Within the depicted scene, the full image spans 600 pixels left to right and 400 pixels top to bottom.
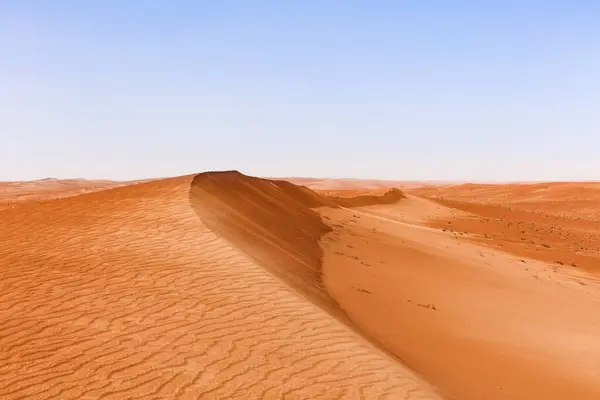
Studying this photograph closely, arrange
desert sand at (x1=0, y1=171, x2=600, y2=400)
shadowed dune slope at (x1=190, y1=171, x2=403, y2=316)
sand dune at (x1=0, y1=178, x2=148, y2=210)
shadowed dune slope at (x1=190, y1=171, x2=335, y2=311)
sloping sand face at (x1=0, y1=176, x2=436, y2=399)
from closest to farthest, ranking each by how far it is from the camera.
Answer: sloping sand face at (x1=0, y1=176, x2=436, y2=399) < desert sand at (x1=0, y1=171, x2=600, y2=400) < shadowed dune slope at (x1=190, y1=171, x2=403, y2=316) < shadowed dune slope at (x1=190, y1=171, x2=335, y2=311) < sand dune at (x1=0, y1=178, x2=148, y2=210)

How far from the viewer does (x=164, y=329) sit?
5574 millimetres

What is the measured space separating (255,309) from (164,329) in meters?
Answer: 1.38

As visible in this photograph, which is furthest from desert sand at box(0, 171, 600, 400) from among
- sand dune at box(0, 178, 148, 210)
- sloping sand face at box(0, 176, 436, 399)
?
sand dune at box(0, 178, 148, 210)

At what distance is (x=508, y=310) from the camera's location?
1017cm

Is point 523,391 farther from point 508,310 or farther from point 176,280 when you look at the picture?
point 176,280

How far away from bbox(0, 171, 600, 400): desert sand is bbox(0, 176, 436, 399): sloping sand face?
2cm

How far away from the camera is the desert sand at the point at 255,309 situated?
4859 mm

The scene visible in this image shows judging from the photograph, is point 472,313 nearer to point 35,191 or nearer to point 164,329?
point 164,329

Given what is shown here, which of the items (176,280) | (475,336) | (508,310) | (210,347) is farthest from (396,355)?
(508,310)

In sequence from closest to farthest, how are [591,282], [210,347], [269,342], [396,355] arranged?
[210,347] → [269,342] → [396,355] → [591,282]

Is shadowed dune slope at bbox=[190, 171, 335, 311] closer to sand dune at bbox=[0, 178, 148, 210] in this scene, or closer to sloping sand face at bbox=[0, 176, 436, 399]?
sloping sand face at bbox=[0, 176, 436, 399]

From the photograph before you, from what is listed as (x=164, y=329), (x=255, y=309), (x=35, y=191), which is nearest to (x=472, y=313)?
(x=255, y=309)

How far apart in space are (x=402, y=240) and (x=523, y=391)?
406 inches

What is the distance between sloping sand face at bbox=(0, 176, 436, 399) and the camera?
Answer: 4578 millimetres
